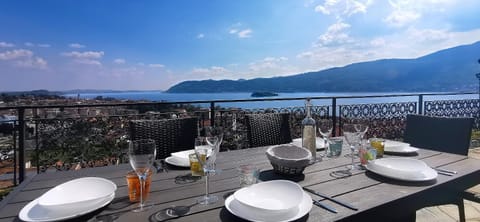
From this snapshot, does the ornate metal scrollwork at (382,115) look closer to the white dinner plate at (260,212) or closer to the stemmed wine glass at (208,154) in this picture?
the stemmed wine glass at (208,154)

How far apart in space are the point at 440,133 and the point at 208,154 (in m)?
1.81

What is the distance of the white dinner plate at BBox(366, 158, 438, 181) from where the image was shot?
114 centimetres

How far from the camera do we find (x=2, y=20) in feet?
24.8

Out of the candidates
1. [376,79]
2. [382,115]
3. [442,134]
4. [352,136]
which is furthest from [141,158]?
[376,79]

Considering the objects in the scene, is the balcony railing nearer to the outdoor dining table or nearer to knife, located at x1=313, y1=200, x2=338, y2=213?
the outdoor dining table

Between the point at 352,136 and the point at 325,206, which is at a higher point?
the point at 352,136

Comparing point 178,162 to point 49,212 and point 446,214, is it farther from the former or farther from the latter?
point 446,214

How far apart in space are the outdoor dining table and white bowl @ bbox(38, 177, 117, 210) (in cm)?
4

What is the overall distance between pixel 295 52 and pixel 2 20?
435 inches

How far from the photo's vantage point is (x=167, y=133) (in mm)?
1809

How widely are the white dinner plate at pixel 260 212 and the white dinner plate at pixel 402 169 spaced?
1.75ft

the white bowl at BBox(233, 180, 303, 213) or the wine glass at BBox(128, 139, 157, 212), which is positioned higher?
the wine glass at BBox(128, 139, 157, 212)

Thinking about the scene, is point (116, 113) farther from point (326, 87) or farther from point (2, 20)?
point (326, 87)

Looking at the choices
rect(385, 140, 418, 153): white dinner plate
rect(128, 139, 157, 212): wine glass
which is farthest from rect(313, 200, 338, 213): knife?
rect(385, 140, 418, 153): white dinner plate
